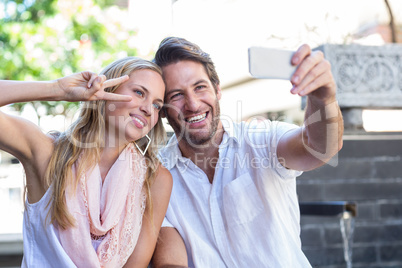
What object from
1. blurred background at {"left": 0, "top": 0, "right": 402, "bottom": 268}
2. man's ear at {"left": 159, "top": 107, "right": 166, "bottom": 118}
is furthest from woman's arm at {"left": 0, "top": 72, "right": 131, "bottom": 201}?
blurred background at {"left": 0, "top": 0, "right": 402, "bottom": 268}

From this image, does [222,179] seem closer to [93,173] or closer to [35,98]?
[93,173]

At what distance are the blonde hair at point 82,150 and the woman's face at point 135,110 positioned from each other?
0.10 ft

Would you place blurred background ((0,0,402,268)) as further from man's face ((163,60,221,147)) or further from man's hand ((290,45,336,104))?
man's hand ((290,45,336,104))

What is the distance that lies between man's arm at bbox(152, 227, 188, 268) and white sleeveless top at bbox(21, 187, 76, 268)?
0.36 m

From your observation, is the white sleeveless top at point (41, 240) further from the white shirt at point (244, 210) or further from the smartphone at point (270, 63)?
the smartphone at point (270, 63)

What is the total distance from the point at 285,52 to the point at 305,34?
2.28 meters

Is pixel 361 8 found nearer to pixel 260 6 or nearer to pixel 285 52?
pixel 260 6

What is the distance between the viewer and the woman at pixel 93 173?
4.69 ft

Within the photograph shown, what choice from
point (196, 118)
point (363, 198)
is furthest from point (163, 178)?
point (363, 198)

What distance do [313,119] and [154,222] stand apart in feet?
2.32

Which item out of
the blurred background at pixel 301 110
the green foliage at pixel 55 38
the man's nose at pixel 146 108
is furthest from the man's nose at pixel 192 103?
the green foliage at pixel 55 38

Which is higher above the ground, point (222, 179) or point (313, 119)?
point (313, 119)

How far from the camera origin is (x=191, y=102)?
191 centimetres

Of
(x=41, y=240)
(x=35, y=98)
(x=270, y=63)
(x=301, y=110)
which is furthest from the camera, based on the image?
(x=301, y=110)
